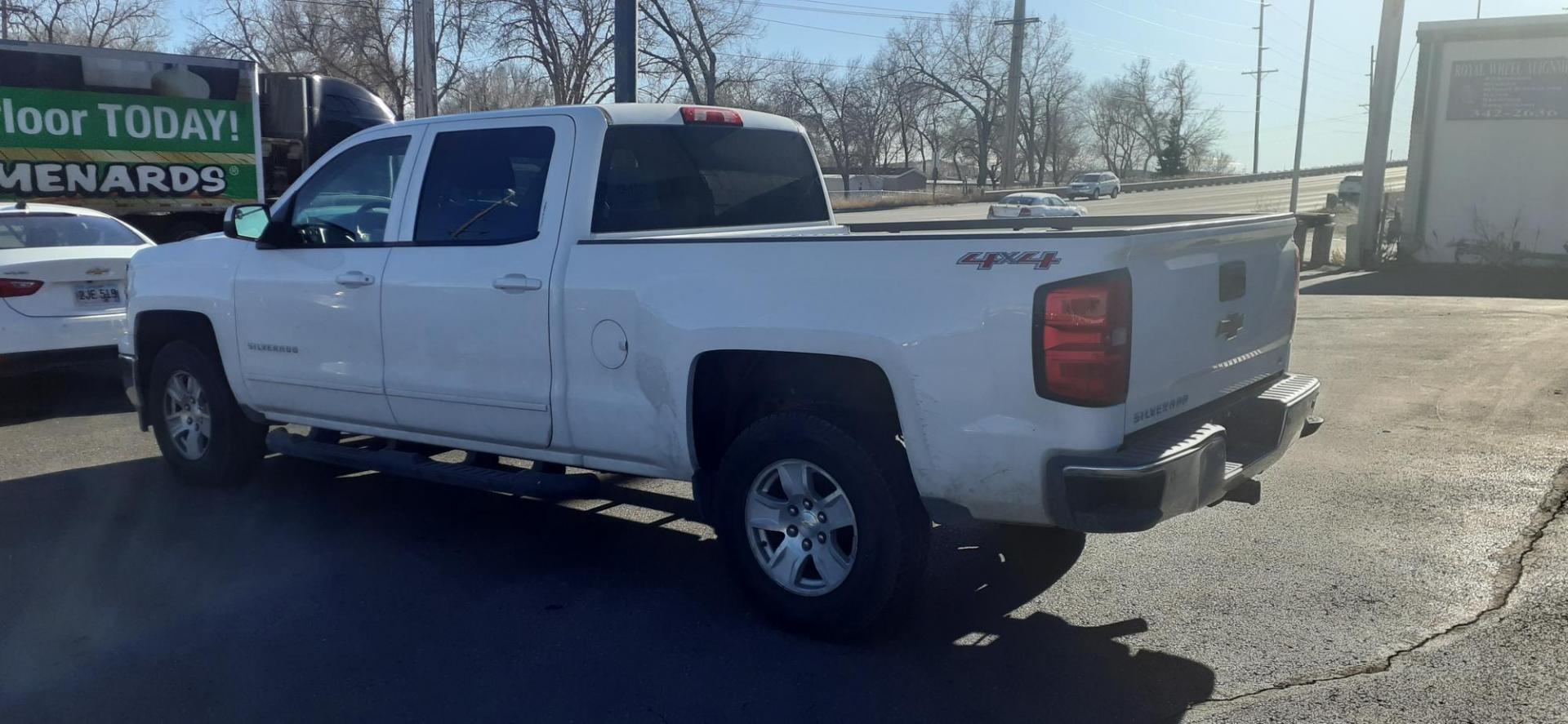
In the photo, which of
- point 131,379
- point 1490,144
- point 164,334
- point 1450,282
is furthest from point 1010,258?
point 1490,144

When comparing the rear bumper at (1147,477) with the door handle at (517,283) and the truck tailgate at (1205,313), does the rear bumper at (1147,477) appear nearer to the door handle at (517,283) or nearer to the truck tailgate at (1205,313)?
the truck tailgate at (1205,313)

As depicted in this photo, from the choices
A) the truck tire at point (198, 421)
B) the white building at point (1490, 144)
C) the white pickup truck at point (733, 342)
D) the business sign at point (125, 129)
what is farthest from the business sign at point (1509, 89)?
the truck tire at point (198, 421)

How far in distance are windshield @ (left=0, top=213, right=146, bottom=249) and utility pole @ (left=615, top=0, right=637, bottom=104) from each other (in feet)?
16.3

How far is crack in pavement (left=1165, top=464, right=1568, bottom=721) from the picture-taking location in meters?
4.05

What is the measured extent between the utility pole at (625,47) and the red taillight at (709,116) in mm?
7272

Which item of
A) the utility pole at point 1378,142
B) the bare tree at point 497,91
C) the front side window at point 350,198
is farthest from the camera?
the bare tree at point 497,91

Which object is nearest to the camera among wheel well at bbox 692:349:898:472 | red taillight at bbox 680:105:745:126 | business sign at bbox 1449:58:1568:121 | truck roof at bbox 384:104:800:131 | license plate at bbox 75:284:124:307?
wheel well at bbox 692:349:898:472

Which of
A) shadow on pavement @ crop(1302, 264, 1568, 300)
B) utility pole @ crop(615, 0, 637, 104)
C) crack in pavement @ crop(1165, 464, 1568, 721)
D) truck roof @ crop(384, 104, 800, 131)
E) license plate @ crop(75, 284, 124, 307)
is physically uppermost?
utility pole @ crop(615, 0, 637, 104)

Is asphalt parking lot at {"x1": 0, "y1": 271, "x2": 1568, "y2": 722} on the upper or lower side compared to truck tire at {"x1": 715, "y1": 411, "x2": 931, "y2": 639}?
lower

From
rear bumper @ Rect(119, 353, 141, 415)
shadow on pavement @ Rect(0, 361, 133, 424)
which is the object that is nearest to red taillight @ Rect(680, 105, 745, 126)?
rear bumper @ Rect(119, 353, 141, 415)

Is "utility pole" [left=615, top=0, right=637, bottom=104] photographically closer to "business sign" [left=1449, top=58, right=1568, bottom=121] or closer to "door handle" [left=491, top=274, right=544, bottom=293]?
→ "door handle" [left=491, top=274, right=544, bottom=293]

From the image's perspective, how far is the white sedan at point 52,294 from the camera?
8.80 metres

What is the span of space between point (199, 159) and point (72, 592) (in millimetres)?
13055

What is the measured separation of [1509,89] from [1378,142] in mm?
2864
